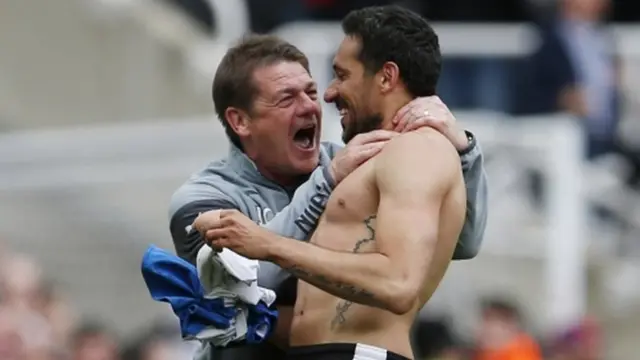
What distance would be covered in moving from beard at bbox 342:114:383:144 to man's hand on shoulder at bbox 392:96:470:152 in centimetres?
6

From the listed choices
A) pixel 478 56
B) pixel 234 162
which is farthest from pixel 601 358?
pixel 234 162

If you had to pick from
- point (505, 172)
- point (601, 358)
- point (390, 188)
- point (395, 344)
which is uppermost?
point (390, 188)

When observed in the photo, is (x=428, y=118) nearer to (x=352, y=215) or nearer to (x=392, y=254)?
(x=352, y=215)

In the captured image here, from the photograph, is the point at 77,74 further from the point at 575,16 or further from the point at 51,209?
the point at 575,16

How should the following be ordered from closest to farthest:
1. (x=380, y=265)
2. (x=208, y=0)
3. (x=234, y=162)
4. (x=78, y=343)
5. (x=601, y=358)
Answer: (x=380, y=265)
(x=234, y=162)
(x=78, y=343)
(x=601, y=358)
(x=208, y=0)

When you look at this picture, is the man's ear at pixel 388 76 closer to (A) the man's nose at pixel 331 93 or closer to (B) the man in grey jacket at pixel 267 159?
(A) the man's nose at pixel 331 93

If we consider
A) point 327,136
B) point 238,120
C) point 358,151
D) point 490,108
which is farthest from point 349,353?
point 490,108

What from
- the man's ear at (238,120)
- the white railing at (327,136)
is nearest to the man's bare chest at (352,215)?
the man's ear at (238,120)

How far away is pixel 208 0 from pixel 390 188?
8933mm

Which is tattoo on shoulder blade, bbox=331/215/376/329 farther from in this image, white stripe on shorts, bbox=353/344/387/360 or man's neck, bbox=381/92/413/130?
man's neck, bbox=381/92/413/130

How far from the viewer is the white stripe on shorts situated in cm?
637

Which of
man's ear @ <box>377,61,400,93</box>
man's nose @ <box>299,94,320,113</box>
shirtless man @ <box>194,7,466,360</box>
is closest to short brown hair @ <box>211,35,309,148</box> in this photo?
man's nose @ <box>299,94,320,113</box>

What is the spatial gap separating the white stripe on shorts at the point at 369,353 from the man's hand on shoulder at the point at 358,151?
1.60 feet

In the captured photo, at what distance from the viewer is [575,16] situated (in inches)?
516
